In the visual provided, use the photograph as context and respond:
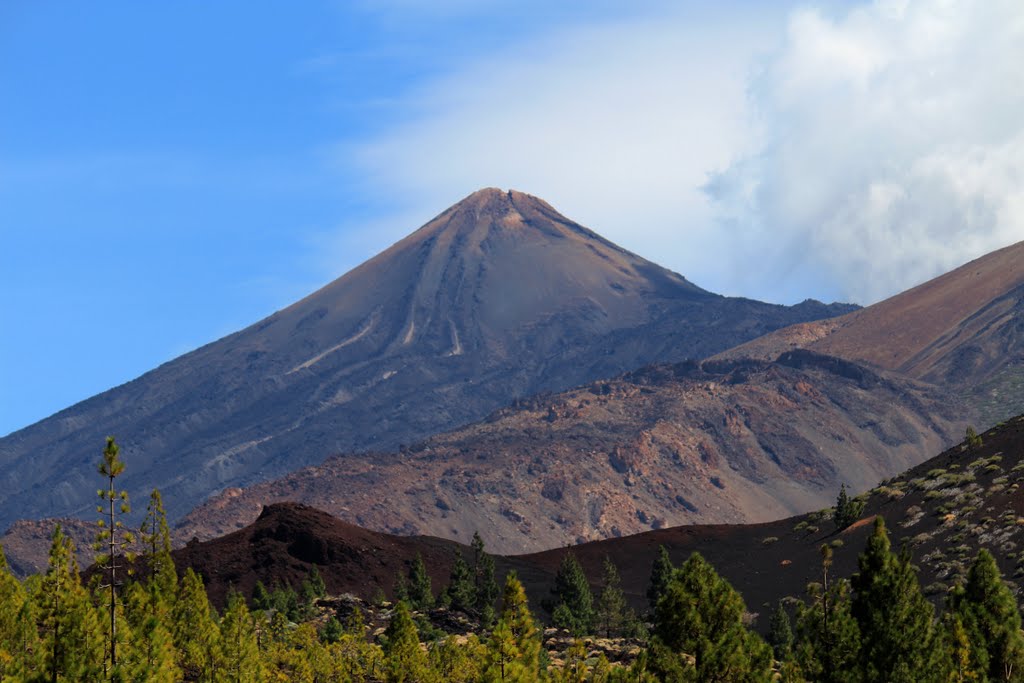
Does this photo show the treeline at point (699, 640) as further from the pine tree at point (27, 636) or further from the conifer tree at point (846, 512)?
Result: the conifer tree at point (846, 512)

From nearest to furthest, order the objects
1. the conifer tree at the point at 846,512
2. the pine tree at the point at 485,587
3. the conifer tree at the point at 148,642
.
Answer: the conifer tree at the point at 148,642 → the pine tree at the point at 485,587 → the conifer tree at the point at 846,512

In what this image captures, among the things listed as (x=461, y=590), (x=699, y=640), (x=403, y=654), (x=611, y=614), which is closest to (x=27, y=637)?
(x=403, y=654)

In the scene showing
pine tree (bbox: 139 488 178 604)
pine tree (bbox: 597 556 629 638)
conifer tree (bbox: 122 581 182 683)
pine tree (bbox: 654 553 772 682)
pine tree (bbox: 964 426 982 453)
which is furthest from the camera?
pine tree (bbox: 964 426 982 453)

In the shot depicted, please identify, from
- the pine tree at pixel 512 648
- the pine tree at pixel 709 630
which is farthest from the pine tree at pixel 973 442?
the pine tree at pixel 709 630

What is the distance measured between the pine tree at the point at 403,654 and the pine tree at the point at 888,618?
23720mm

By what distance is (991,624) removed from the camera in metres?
64.8

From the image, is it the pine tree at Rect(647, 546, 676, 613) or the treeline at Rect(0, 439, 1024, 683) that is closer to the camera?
the treeline at Rect(0, 439, 1024, 683)

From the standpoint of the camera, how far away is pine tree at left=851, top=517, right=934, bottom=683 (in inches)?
2472

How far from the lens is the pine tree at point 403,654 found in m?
75.2

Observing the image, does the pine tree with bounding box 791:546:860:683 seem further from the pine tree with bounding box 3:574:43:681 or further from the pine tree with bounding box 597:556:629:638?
the pine tree with bounding box 597:556:629:638

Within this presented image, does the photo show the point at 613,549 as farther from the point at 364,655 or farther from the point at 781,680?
the point at 781,680

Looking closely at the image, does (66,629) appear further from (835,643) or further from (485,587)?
(485,587)

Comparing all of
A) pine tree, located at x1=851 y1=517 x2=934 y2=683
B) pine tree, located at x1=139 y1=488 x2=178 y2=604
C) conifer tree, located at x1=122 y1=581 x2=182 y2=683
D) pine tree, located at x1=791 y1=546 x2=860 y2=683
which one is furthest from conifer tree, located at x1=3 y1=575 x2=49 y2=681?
pine tree, located at x1=851 y1=517 x2=934 y2=683

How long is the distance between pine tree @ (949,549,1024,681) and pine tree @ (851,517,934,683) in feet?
7.51
